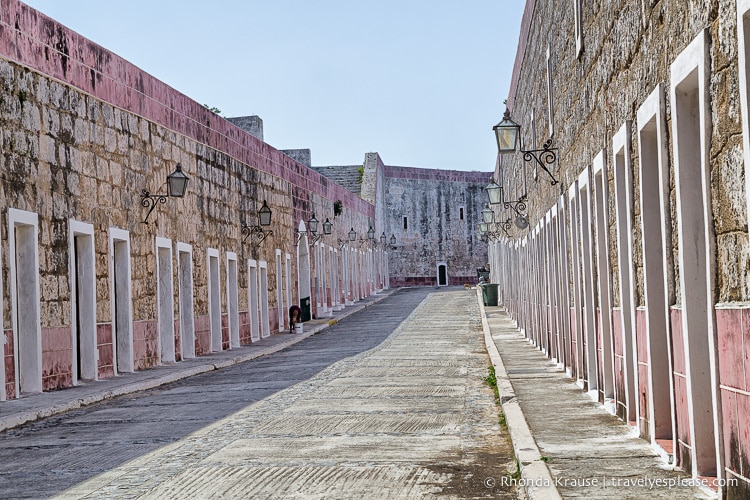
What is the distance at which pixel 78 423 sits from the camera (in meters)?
10.8

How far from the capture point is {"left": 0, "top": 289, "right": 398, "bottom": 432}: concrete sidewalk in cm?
1139

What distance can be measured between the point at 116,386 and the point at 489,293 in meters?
24.8

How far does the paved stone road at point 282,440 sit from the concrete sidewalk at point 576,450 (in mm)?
237

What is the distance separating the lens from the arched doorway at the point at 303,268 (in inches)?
1308

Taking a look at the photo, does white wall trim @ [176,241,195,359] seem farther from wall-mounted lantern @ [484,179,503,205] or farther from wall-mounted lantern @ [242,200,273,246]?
wall-mounted lantern @ [484,179,503,205]

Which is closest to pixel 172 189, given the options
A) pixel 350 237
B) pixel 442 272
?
pixel 350 237

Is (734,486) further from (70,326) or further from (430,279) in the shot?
(430,279)

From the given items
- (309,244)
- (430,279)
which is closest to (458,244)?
(430,279)

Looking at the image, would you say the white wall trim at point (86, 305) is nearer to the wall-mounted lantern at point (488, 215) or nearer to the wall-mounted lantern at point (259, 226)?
the wall-mounted lantern at point (259, 226)

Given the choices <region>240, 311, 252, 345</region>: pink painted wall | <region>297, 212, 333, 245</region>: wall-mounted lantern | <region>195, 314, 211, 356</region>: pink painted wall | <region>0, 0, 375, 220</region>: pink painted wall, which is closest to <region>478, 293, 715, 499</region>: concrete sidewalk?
<region>0, 0, 375, 220</region>: pink painted wall

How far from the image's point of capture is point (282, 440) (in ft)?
28.5

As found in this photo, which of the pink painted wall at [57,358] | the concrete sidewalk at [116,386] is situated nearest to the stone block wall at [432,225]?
the concrete sidewalk at [116,386]

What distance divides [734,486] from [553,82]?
970 centimetres

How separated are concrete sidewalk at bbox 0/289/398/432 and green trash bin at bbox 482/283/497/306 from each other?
14.2 m
